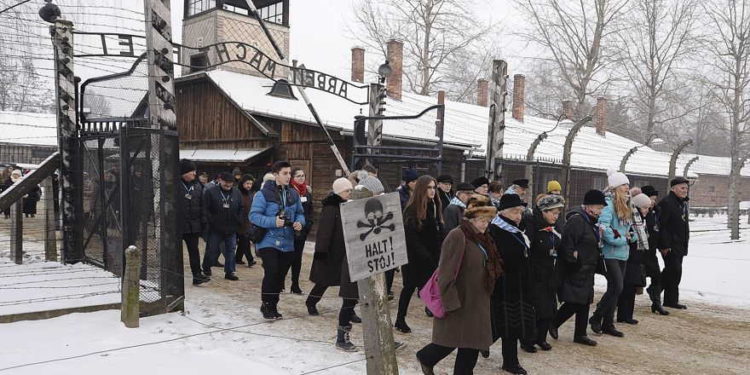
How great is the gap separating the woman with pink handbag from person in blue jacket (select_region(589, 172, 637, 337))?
2.39m

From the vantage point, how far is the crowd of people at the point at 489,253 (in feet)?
14.4

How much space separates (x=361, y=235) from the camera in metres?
3.59

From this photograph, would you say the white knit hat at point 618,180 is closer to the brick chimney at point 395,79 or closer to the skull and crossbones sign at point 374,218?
the skull and crossbones sign at point 374,218

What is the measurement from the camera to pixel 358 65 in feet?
85.8

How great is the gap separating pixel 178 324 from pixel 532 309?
3.78m

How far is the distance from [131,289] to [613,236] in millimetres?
Result: 5266

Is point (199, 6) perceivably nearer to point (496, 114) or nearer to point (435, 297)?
point (496, 114)

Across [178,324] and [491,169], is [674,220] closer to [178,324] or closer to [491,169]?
[491,169]

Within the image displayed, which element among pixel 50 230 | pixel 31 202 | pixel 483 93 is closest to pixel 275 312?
pixel 50 230

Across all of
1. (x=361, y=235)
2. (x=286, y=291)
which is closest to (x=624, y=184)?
(x=361, y=235)

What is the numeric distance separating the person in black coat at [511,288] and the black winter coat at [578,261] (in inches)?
36.2

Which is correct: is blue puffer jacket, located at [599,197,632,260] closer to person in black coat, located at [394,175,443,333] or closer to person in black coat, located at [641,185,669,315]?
person in black coat, located at [641,185,669,315]

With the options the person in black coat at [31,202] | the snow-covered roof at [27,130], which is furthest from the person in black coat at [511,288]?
the snow-covered roof at [27,130]

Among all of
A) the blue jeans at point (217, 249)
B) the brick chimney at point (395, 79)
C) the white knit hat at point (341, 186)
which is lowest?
the blue jeans at point (217, 249)
